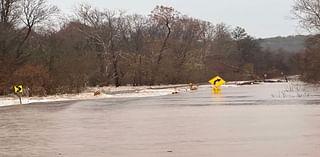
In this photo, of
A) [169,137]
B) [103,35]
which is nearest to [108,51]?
[103,35]

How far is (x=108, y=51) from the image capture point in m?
80.2

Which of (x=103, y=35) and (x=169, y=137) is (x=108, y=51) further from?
(x=169, y=137)

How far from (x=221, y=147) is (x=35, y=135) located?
20.2 feet

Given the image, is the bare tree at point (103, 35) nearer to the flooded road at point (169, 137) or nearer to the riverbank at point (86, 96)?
the riverbank at point (86, 96)

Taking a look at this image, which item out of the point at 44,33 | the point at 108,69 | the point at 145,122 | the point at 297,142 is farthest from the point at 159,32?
the point at 297,142

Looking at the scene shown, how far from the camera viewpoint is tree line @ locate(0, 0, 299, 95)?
1896 inches

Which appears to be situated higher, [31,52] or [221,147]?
[31,52]

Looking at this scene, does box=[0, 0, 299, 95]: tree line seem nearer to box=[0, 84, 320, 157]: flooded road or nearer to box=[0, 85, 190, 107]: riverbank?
box=[0, 85, 190, 107]: riverbank

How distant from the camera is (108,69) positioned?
7931 cm

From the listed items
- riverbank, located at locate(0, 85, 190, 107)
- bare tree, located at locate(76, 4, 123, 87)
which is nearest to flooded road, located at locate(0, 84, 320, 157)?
riverbank, located at locate(0, 85, 190, 107)

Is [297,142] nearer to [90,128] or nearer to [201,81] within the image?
[90,128]

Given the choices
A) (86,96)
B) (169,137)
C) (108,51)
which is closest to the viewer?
(169,137)

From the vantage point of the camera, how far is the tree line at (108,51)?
48.2 m

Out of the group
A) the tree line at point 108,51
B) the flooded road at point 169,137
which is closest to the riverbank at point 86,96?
the tree line at point 108,51
